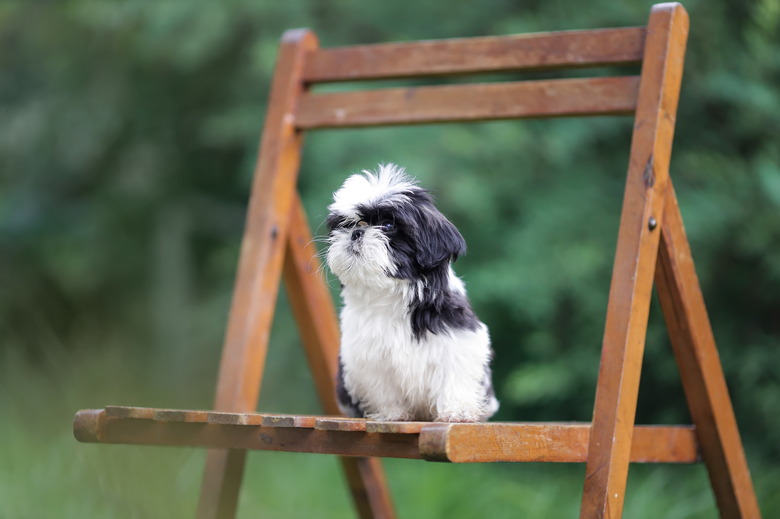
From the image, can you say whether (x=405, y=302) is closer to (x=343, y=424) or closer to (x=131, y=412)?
(x=343, y=424)

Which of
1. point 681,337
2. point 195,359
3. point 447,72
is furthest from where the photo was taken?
point 195,359

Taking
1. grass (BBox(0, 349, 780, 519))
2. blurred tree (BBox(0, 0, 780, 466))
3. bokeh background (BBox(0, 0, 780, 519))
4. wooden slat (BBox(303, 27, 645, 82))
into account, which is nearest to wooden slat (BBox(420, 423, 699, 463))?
wooden slat (BBox(303, 27, 645, 82))

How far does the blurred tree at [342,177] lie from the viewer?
14.1 feet

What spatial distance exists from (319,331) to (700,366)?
1.16 meters

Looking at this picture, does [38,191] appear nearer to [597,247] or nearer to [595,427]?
[597,247]

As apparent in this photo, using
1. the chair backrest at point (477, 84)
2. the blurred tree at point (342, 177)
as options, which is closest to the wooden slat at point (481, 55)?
the chair backrest at point (477, 84)

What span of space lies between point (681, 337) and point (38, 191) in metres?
5.24

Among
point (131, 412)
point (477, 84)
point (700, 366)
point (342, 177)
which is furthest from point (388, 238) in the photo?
point (342, 177)

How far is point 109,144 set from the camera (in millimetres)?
6391

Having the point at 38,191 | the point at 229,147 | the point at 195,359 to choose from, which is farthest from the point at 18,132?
the point at 195,359

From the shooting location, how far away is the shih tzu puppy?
6.81ft

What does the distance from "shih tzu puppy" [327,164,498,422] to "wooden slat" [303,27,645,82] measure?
2.25 feet

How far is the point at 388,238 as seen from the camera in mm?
2068

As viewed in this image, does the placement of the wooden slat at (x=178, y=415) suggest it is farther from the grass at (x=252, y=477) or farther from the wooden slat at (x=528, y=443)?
the grass at (x=252, y=477)
